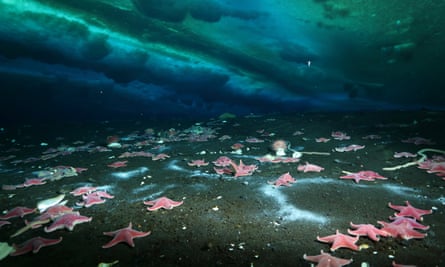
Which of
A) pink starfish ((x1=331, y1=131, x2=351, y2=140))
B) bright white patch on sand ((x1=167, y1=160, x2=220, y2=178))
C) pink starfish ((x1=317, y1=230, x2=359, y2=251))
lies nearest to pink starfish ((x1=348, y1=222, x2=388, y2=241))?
pink starfish ((x1=317, y1=230, x2=359, y2=251))

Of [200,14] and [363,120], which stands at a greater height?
[200,14]

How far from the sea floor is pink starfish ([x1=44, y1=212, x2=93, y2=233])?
8cm

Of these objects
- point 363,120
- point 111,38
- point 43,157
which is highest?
point 111,38

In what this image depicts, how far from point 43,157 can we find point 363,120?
60.3 ft

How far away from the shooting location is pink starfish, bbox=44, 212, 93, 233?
4.49 m

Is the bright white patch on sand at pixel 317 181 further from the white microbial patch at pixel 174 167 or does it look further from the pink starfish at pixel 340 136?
the pink starfish at pixel 340 136

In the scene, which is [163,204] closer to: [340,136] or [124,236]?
[124,236]

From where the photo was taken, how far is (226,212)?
5137 mm

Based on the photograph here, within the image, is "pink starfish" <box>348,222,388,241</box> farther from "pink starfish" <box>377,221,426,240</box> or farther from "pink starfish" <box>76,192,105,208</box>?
"pink starfish" <box>76,192,105,208</box>

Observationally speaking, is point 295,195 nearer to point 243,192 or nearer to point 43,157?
point 243,192

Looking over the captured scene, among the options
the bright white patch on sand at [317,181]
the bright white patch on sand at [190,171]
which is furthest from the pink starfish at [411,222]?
the bright white patch on sand at [190,171]

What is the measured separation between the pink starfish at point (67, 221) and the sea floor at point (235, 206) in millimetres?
84

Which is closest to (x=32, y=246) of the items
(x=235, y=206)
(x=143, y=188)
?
(x=143, y=188)

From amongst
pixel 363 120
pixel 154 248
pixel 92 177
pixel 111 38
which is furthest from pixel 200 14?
pixel 154 248
